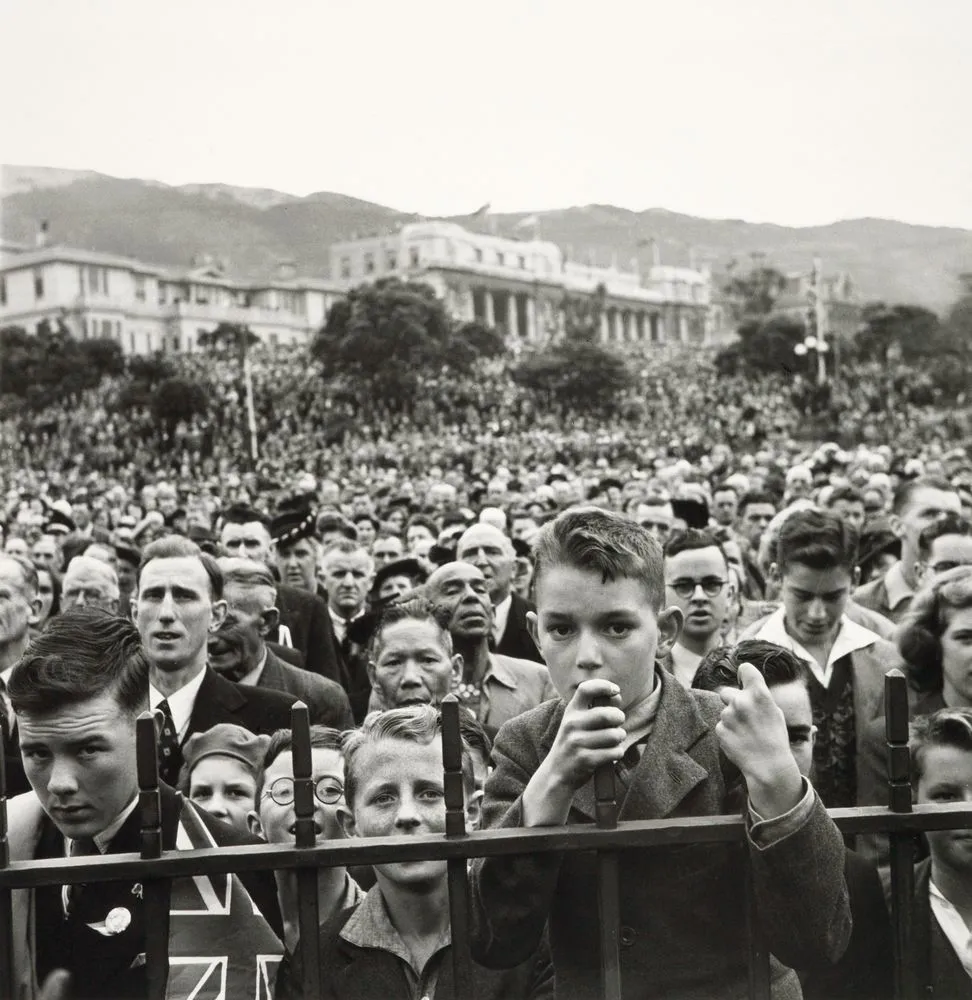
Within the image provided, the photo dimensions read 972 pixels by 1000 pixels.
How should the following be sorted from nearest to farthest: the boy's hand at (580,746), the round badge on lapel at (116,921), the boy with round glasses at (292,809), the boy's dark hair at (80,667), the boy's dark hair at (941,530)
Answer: the boy's hand at (580,746), the round badge on lapel at (116,921), the boy's dark hair at (80,667), the boy with round glasses at (292,809), the boy's dark hair at (941,530)

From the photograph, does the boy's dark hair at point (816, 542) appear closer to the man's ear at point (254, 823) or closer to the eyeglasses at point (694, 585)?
the eyeglasses at point (694, 585)

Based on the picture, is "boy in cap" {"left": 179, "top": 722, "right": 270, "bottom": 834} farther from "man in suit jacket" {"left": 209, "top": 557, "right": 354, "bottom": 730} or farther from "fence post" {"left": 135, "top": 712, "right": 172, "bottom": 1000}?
"fence post" {"left": 135, "top": 712, "right": 172, "bottom": 1000}

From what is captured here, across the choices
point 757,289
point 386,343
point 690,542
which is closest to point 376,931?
point 690,542

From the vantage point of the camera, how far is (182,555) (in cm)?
499

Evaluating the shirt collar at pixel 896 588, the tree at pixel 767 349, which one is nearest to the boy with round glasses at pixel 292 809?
the shirt collar at pixel 896 588

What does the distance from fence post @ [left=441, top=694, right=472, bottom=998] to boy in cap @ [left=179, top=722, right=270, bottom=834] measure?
182 centimetres

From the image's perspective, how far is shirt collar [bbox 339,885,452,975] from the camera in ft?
8.73

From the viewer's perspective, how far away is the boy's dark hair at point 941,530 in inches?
225

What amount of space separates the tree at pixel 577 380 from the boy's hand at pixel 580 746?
64.6 m

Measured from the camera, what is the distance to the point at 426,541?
31.4ft

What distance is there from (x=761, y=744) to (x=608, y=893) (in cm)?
32

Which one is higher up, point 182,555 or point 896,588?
point 182,555

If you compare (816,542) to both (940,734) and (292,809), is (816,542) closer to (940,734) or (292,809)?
(940,734)

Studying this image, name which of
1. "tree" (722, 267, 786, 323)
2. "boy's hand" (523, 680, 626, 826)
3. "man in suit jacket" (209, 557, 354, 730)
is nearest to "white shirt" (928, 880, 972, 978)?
"boy's hand" (523, 680, 626, 826)
